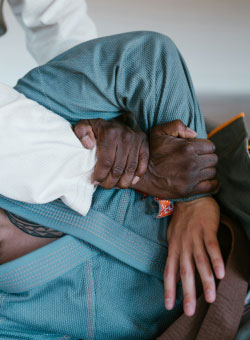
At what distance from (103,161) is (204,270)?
223 mm

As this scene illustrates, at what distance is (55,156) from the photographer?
0.42 meters

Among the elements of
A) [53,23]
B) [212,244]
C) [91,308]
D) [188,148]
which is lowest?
[91,308]

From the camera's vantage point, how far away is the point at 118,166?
48cm

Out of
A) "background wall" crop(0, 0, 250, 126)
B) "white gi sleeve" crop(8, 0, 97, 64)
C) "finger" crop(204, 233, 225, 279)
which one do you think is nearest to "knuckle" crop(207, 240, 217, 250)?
"finger" crop(204, 233, 225, 279)

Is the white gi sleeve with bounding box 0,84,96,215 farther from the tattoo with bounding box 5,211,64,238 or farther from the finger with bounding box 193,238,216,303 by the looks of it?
the finger with bounding box 193,238,216,303

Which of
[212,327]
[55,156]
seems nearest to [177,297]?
[212,327]

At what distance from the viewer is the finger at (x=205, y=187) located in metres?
0.51

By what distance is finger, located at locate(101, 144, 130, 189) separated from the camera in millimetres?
477

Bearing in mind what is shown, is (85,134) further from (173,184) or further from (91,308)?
(91,308)

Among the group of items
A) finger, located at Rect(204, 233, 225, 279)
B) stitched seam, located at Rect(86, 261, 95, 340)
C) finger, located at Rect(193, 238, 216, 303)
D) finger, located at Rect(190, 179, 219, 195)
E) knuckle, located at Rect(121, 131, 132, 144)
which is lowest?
stitched seam, located at Rect(86, 261, 95, 340)

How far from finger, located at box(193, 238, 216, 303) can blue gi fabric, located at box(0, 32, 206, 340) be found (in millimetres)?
78

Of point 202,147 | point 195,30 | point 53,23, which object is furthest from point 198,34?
point 202,147

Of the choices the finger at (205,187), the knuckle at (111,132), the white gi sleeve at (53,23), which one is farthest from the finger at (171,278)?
the white gi sleeve at (53,23)

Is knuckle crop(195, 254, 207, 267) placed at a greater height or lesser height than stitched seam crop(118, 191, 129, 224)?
lesser
